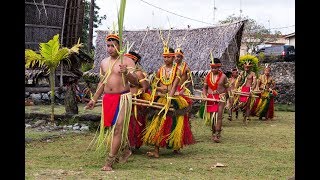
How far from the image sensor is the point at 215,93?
9438 millimetres

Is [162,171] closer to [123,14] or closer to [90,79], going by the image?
[123,14]

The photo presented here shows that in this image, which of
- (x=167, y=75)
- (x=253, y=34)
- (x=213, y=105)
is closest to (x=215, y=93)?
(x=213, y=105)

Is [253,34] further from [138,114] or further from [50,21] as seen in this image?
[138,114]

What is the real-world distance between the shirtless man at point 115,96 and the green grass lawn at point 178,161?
39 cm

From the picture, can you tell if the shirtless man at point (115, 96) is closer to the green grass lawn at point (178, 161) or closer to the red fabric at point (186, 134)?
the green grass lawn at point (178, 161)

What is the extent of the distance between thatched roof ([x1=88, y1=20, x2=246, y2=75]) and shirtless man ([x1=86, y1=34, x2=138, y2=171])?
1277 cm

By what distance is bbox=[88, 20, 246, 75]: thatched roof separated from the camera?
1881 cm

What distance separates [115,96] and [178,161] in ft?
4.50

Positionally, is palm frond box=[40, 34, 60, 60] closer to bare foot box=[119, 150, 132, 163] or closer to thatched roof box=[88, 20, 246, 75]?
bare foot box=[119, 150, 132, 163]

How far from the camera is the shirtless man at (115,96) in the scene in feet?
19.2

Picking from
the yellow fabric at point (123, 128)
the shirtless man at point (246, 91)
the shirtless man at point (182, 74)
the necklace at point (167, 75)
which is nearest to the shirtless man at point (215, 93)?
the shirtless man at point (182, 74)

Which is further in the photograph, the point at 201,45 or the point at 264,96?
the point at 201,45

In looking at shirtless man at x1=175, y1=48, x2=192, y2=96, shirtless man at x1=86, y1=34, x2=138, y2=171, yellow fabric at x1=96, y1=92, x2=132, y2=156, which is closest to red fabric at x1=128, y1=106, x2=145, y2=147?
shirtless man at x1=175, y1=48, x2=192, y2=96
